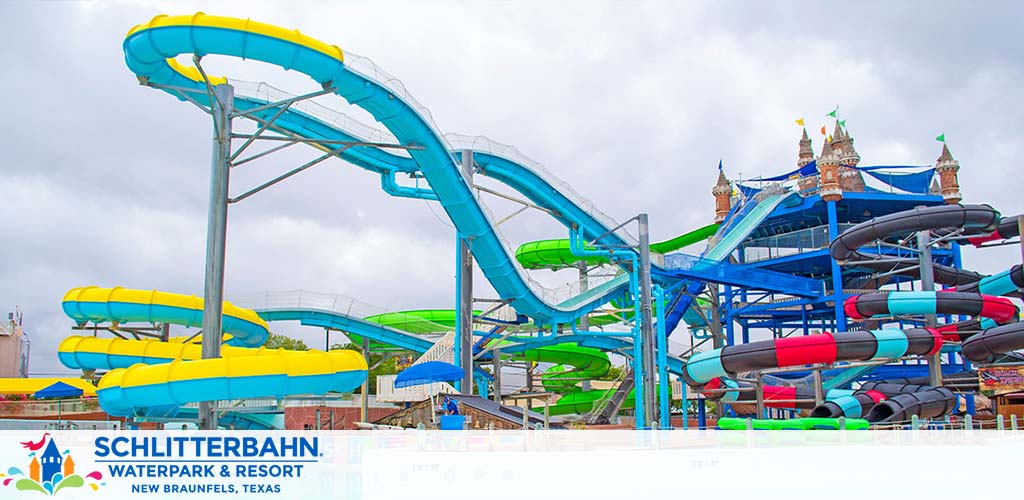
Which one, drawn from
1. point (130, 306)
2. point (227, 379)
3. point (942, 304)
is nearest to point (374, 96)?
point (130, 306)

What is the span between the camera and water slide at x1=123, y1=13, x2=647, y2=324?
13.1m

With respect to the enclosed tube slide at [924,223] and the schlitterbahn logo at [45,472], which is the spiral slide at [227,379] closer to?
the schlitterbahn logo at [45,472]

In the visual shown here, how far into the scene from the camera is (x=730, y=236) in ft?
116

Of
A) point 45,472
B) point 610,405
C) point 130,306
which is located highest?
point 130,306

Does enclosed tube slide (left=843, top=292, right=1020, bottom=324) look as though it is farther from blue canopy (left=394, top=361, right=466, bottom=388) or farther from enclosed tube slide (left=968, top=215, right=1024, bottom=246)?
blue canopy (left=394, top=361, right=466, bottom=388)

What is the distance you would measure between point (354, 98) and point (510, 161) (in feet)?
30.2

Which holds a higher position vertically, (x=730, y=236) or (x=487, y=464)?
(x=730, y=236)

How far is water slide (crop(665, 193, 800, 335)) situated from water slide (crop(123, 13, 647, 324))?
13.3 ft

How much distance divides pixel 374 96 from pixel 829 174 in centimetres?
2261

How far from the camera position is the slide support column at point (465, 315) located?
2570 cm

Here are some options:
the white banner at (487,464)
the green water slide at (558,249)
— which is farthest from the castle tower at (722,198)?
the white banner at (487,464)

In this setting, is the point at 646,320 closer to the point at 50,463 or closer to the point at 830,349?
the point at 830,349

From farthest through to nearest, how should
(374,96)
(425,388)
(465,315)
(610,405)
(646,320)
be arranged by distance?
(610,405) < (646,320) < (465,315) < (425,388) < (374,96)

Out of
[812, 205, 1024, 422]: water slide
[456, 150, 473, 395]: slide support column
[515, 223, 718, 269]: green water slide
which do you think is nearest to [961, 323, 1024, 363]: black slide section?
[812, 205, 1024, 422]: water slide
